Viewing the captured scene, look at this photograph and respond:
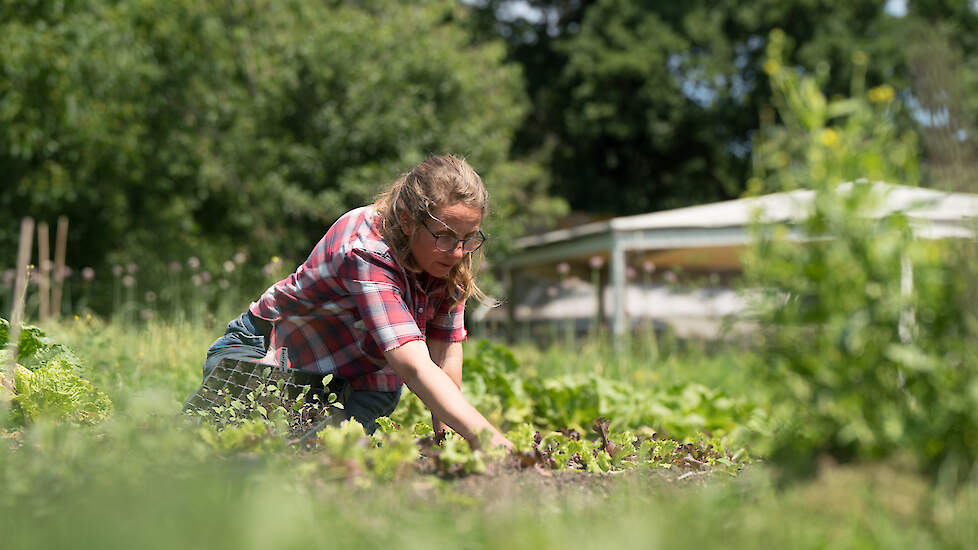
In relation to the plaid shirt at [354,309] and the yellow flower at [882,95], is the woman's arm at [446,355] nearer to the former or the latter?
the plaid shirt at [354,309]

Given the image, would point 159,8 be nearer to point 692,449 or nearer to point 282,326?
point 282,326

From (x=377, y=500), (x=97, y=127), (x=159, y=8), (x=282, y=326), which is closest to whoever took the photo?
(x=377, y=500)

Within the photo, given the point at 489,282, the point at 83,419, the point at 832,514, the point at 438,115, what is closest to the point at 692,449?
the point at 832,514

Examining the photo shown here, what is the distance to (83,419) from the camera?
9.56 ft

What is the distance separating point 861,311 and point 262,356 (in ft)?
7.32

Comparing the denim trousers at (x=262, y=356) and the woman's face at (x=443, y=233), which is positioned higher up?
the woman's face at (x=443, y=233)

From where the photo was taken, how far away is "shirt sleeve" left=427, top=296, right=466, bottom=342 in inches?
122

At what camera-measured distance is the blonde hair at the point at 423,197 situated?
2.59m

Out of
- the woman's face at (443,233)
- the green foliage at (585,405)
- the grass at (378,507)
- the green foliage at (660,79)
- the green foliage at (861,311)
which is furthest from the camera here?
the green foliage at (660,79)

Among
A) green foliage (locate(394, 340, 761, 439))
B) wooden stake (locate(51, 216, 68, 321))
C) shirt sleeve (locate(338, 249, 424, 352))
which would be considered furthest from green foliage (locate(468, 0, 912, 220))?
shirt sleeve (locate(338, 249, 424, 352))

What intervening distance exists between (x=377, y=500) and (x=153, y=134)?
558 inches

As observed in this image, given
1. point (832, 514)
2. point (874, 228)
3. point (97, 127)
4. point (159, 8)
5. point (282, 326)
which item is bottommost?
point (832, 514)

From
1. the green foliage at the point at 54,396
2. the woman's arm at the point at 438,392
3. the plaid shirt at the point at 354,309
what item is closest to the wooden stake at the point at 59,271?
the green foliage at the point at 54,396

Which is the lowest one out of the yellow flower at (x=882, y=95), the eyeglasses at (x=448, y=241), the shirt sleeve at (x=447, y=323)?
the shirt sleeve at (x=447, y=323)
